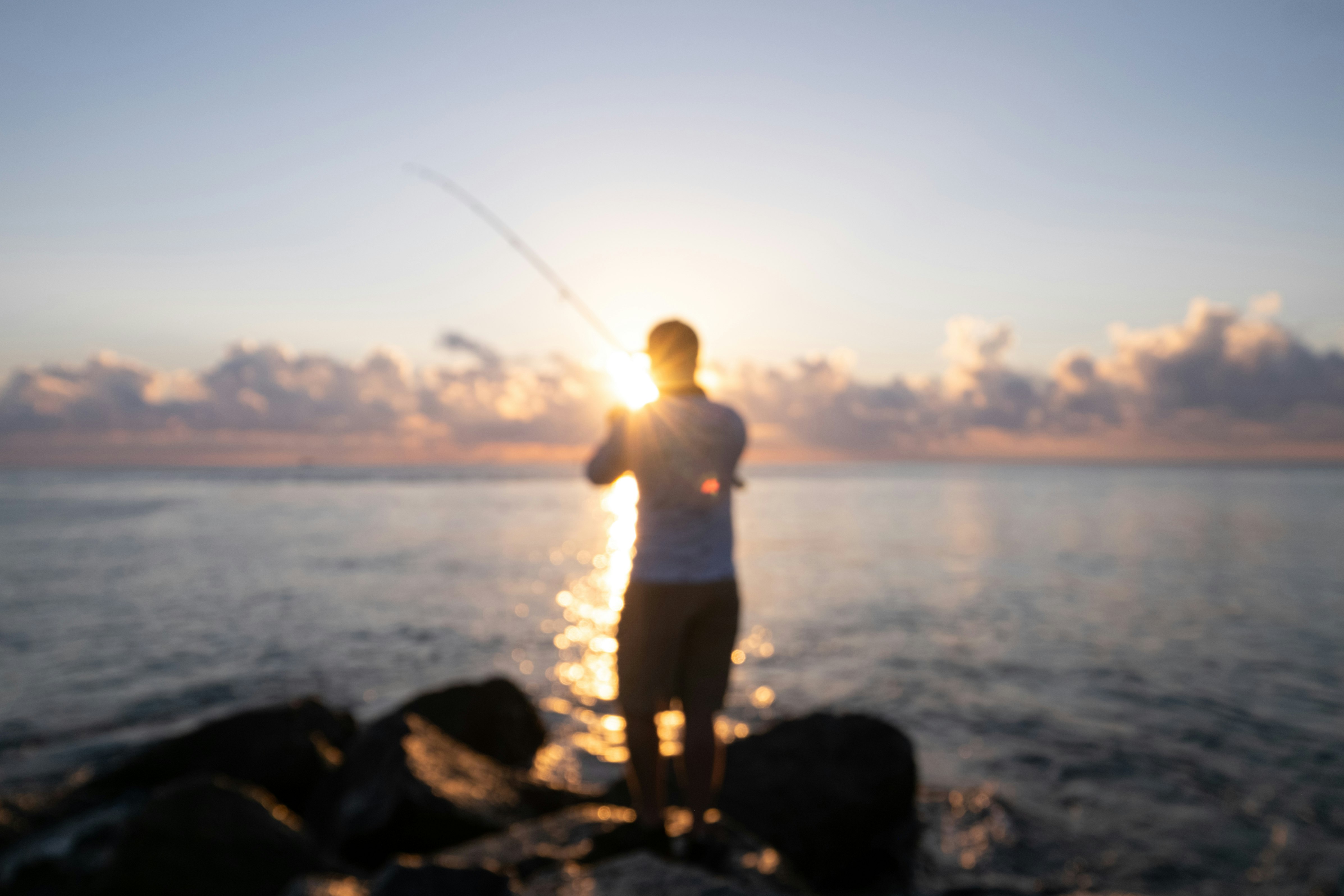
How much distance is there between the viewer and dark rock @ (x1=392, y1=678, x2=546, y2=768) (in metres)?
6.93

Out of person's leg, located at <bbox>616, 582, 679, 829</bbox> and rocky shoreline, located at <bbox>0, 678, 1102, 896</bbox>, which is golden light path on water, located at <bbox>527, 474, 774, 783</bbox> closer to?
person's leg, located at <bbox>616, 582, 679, 829</bbox>

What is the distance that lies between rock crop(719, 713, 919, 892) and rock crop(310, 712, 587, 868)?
4.53ft

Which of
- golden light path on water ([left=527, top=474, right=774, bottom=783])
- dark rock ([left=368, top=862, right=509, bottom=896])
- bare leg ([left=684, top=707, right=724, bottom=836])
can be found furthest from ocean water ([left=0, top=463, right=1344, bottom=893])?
dark rock ([left=368, top=862, right=509, bottom=896])

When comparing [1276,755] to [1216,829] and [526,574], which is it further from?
[526,574]

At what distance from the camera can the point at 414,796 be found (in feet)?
15.7

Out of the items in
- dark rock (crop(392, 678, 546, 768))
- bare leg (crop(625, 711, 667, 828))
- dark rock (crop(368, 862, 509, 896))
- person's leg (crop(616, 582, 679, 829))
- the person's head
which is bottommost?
dark rock (crop(392, 678, 546, 768))

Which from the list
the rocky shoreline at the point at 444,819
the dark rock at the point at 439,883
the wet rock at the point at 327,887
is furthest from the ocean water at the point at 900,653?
the wet rock at the point at 327,887

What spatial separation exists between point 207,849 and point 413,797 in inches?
43.6

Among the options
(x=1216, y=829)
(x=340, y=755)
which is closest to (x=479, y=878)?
(x=340, y=755)

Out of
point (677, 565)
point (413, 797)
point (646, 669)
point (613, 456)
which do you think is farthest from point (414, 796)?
point (613, 456)

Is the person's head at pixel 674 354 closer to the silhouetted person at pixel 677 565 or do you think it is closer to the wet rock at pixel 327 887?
the silhouetted person at pixel 677 565

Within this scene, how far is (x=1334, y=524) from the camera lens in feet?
107

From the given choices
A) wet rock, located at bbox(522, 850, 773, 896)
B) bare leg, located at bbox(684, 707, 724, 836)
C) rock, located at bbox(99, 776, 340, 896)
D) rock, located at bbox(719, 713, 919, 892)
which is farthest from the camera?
rock, located at bbox(719, 713, 919, 892)

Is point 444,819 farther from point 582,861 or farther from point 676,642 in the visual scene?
point 676,642
